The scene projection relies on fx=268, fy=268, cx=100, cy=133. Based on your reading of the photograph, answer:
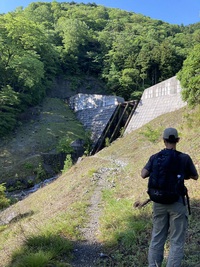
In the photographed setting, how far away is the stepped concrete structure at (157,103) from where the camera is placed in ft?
57.1

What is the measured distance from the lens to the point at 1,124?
1950 centimetres

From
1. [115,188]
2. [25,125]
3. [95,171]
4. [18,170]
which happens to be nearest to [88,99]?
[25,125]

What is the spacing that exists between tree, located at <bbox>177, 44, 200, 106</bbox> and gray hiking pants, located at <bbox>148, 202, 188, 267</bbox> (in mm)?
9240

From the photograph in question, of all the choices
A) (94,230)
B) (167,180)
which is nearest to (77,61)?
(94,230)

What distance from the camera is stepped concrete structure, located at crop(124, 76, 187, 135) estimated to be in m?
17.4

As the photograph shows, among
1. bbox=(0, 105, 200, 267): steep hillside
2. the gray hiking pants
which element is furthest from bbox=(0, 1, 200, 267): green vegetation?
the gray hiking pants

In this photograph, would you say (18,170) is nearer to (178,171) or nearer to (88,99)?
(88,99)

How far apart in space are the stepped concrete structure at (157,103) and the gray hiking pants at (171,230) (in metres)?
14.5

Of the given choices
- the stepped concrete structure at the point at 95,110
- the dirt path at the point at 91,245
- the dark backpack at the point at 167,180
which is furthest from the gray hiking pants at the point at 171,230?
the stepped concrete structure at the point at 95,110

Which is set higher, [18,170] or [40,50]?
[40,50]

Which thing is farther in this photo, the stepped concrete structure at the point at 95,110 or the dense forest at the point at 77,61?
the stepped concrete structure at the point at 95,110

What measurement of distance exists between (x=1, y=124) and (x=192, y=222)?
1781 centimetres

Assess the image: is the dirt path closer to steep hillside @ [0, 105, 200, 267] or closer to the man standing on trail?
steep hillside @ [0, 105, 200, 267]

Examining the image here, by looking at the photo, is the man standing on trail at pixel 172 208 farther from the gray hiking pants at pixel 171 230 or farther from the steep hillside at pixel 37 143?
the steep hillside at pixel 37 143
